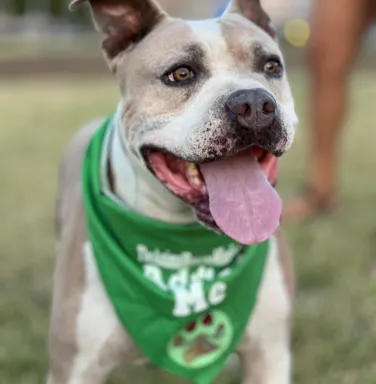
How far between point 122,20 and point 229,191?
0.60 metres

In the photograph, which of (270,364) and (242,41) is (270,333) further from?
(242,41)

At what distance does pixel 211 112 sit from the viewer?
5.96 feet

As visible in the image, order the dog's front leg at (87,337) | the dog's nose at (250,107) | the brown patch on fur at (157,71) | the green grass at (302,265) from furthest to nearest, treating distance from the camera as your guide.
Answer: the green grass at (302,265), the dog's front leg at (87,337), the brown patch on fur at (157,71), the dog's nose at (250,107)

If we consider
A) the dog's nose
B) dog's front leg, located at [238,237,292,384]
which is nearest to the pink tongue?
the dog's nose

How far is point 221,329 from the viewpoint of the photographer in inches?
85.1

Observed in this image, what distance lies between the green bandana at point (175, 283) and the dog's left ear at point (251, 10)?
25.0 inches

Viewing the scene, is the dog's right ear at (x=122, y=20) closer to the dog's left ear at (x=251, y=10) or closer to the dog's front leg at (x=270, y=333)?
the dog's left ear at (x=251, y=10)

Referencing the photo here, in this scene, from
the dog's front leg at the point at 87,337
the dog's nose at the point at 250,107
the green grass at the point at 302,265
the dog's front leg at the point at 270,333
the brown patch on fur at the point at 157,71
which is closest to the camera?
the dog's nose at the point at 250,107

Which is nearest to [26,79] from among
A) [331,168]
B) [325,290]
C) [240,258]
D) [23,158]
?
[23,158]

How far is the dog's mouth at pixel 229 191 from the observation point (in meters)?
1.87

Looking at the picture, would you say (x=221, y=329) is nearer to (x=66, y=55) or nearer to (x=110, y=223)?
(x=110, y=223)

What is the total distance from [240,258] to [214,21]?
0.67 metres

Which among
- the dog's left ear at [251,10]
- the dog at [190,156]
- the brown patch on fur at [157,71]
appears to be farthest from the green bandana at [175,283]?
the dog's left ear at [251,10]

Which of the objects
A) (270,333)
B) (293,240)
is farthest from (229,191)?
(293,240)
